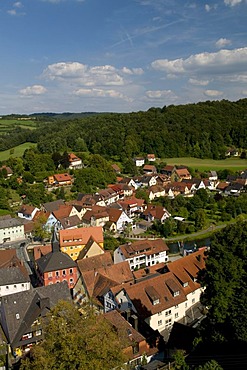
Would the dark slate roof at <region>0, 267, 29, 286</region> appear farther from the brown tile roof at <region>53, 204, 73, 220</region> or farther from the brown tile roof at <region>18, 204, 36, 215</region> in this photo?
the brown tile roof at <region>18, 204, 36, 215</region>

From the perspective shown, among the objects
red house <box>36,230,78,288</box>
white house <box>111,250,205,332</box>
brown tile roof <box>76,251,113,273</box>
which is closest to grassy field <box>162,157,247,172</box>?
brown tile roof <box>76,251,113,273</box>

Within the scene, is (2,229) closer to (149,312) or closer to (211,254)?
(149,312)

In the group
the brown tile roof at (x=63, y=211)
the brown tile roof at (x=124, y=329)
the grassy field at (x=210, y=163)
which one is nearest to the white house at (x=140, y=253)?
the brown tile roof at (x=124, y=329)

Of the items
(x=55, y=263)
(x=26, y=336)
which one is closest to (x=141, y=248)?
Answer: (x=55, y=263)

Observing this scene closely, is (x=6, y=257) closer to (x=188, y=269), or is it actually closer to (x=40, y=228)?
(x=40, y=228)

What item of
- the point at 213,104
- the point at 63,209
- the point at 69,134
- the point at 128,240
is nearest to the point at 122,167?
the point at 69,134

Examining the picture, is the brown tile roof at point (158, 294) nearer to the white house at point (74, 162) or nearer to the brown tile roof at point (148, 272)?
the brown tile roof at point (148, 272)
